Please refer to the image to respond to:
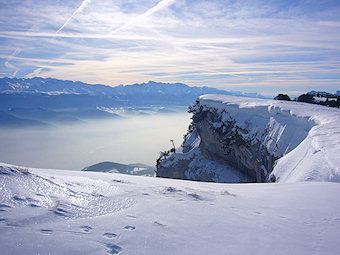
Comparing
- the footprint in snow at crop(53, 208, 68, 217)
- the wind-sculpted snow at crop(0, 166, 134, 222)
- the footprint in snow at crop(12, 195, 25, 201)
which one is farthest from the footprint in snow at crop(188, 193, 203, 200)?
the footprint in snow at crop(12, 195, 25, 201)

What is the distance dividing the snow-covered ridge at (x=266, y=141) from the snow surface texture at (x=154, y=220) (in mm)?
2687

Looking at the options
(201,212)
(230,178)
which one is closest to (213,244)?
(201,212)

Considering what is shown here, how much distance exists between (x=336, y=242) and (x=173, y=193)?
278 cm

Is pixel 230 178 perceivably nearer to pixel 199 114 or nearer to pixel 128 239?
pixel 199 114

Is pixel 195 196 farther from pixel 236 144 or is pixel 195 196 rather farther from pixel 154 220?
pixel 236 144

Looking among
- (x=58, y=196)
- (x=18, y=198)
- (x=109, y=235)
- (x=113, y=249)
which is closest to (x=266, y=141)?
(x=58, y=196)

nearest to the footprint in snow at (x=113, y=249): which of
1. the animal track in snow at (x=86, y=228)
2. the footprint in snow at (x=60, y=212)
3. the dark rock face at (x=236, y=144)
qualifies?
the animal track in snow at (x=86, y=228)

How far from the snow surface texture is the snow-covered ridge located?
2687mm

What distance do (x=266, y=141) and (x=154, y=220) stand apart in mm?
15541

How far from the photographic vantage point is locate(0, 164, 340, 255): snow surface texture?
2.45 m

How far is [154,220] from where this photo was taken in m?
3.14

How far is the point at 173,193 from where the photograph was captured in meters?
4.52

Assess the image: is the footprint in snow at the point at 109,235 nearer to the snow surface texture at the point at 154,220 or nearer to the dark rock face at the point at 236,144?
the snow surface texture at the point at 154,220

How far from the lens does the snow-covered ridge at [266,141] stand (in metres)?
7.25
